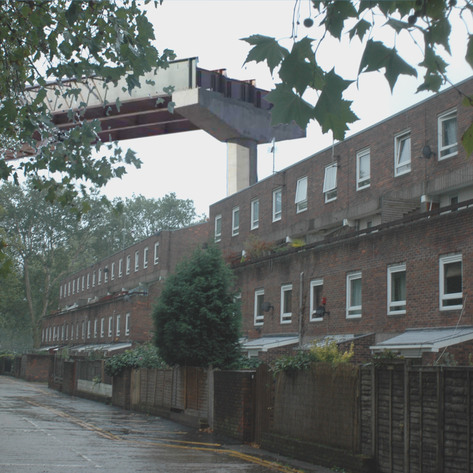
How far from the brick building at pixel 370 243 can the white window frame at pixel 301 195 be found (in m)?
0.06

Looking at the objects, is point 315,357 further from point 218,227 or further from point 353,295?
point 218,227

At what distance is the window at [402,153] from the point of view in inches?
1106

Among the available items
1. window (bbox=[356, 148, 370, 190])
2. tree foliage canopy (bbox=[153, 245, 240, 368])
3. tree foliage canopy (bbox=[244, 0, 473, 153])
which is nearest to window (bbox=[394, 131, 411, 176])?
window (bbox=[356, 148, 370, 190])

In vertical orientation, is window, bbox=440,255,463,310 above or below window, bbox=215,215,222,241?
below

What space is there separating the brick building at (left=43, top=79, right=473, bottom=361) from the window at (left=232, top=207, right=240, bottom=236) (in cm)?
A: 12

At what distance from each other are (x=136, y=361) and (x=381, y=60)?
96.4 feet

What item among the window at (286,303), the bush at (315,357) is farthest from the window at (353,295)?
the bush at (315,357)

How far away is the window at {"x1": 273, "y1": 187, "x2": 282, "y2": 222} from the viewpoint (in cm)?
3731

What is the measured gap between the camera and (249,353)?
108 feet

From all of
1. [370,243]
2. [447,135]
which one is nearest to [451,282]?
[370,243]

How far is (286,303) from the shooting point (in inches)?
1284

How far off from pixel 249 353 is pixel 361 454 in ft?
59.7

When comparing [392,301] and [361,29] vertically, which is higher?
[361,29]

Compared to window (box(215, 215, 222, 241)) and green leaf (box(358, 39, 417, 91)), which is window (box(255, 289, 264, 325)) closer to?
window (box(215, 215, 222, 241))
